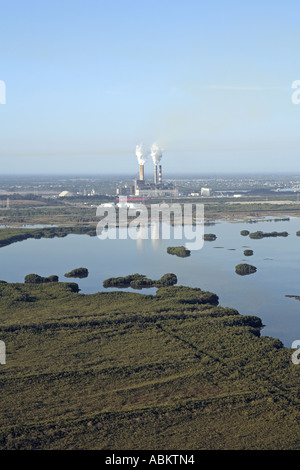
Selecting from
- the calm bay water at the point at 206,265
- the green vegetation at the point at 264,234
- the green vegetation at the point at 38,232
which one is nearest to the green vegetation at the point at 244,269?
the calm bay water at the point at 206,265

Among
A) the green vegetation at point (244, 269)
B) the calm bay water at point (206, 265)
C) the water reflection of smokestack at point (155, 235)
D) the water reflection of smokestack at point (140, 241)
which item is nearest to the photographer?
the calm bay water at point (206, 265)

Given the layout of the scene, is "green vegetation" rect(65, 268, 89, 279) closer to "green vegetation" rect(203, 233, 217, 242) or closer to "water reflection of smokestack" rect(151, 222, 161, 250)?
"water reflection of smokestack" rect(151, 222, 161, 250)

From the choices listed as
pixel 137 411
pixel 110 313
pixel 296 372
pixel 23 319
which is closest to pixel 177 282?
pixel 110 313

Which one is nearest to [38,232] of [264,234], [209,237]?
[209,237]

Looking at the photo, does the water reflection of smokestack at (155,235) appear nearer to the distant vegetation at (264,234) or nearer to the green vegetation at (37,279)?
the distant vegetation at (264,234)

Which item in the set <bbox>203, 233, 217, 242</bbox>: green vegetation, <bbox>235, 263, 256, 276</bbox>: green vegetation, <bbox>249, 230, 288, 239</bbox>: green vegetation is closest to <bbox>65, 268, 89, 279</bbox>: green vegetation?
<bbox>235, 263, 256, 276</bbox>: green vegetation

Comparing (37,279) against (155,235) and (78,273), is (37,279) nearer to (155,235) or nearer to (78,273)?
(78,273)
